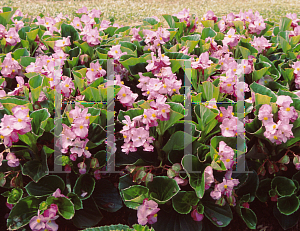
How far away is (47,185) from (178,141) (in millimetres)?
886

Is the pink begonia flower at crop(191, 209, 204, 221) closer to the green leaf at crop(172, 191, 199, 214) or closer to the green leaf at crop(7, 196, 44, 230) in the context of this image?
the green leaf at crop(172, 191, 199, 214)

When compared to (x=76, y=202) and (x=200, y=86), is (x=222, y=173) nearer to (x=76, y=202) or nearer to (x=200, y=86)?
(x=200, y=86)

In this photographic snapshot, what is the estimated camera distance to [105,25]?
10.2ft

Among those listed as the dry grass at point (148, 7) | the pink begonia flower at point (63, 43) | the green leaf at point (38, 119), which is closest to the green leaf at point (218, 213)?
the green leaf at point (38, 119)

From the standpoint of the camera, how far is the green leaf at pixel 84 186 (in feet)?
6.07

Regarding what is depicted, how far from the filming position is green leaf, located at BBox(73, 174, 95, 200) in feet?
6.07

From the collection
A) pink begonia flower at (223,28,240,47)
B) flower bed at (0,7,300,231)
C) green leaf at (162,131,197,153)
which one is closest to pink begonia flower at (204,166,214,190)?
flower bed at (0,7,300,231)

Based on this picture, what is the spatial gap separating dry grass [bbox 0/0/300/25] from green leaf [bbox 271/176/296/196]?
6.53 metres

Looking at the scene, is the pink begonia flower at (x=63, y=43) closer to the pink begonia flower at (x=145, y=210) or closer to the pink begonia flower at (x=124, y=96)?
the pink begonia flower at (x=124, y=96)

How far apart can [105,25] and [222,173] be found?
2026 mm

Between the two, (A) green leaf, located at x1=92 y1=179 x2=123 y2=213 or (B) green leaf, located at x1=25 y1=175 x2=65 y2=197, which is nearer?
(B) green leaf, located at x1=25 y1=175 x2=65 y2=197

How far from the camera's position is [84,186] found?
1908 mm

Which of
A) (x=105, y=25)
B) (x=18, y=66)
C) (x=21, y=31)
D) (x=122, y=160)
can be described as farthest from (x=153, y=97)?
(x=21, y=31)

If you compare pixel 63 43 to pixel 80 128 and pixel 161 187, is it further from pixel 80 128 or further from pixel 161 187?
pixel 161 187
